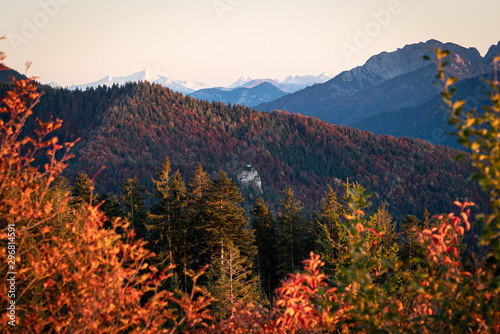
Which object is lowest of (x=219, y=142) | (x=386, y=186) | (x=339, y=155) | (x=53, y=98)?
(x=386, y=186)

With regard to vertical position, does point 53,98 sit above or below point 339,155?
above

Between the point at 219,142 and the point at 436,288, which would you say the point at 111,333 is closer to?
the point at 436,288

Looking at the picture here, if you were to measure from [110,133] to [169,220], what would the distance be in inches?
6148

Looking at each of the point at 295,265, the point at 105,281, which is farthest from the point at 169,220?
the point at 105,281

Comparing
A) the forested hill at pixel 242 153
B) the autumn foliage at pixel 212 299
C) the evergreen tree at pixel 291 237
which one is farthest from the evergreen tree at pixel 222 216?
the forested hill at pixel 242 153

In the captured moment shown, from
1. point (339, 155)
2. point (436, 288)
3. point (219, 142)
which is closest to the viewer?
point (436, 288)

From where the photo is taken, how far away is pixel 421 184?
6590 inches

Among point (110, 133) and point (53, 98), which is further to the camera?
point (53, 98)

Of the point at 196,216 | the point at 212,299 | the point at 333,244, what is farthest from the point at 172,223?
the point at 212,299

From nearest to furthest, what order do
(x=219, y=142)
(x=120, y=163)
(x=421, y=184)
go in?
(x=120, y=163) < (x=421, y=184) < (x=219, y=142)

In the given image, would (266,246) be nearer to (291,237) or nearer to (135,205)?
(291,237)

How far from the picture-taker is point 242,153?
176000 millimetres

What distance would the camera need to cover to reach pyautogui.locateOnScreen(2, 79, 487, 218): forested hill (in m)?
156

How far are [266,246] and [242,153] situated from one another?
449 ft
